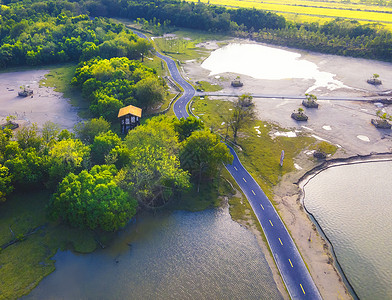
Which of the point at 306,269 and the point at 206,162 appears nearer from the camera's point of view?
the point at 306,269

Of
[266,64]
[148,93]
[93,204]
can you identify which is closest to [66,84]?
[148,93]

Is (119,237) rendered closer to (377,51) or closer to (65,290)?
(65,290)

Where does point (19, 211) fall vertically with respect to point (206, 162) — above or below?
below

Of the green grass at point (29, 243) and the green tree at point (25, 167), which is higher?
the green tree at point (25, 167)

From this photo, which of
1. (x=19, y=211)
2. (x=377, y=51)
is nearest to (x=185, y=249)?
(x=19, y=211)

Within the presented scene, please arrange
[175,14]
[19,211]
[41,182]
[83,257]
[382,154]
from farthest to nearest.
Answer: [175,14] < [382,154] < [41,182] < [19,211] < [83,257]

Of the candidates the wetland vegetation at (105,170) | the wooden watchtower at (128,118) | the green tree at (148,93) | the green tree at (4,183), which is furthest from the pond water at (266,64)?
the green tree at (4,183)

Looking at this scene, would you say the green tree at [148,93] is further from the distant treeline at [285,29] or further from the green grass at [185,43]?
the distant treeline at [285,29]

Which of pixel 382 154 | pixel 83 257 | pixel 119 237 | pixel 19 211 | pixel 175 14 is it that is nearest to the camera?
pixel 83 257
